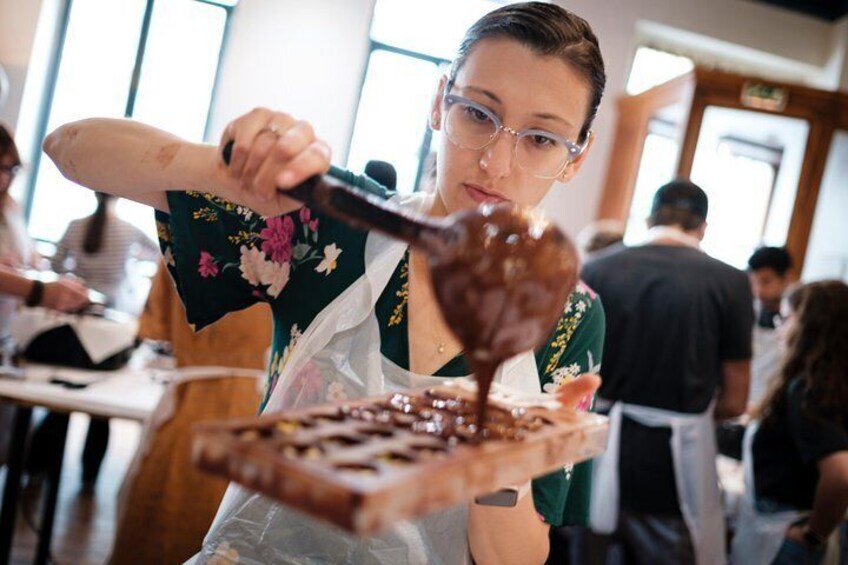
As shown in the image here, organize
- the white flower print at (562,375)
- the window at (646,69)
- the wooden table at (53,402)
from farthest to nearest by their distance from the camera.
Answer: the window at (646,69), the wooden table at (53,402), the white flower print at (562,375)

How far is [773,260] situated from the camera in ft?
12.8

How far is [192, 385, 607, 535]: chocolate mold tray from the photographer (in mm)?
523

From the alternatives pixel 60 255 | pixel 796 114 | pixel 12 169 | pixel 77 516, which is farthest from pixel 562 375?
pixel 796 114

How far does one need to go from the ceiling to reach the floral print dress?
18.4 feet

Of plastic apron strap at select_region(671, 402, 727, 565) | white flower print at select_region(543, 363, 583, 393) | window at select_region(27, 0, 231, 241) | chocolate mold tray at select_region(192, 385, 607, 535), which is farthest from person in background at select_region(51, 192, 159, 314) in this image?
chocolate mold tray at select_region(192, 385, 607, 535)

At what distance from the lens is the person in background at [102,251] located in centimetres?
386

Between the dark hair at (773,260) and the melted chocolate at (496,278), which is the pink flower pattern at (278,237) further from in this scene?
the dark hair at (773,260)

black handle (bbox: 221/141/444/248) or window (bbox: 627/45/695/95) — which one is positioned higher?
window (bbox: 627/45/695/95)

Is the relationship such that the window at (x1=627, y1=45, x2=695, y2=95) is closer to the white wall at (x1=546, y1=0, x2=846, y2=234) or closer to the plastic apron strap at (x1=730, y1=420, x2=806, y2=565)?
the white wall at (x1=546, y1=0, x2=846, y2=234)

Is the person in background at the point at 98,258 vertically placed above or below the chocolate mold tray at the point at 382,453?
below

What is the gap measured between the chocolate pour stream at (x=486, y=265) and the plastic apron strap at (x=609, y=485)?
2106mm

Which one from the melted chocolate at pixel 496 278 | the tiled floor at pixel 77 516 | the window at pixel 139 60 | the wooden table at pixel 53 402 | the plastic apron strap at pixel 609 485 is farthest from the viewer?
the tiled floor at pixel 77 516

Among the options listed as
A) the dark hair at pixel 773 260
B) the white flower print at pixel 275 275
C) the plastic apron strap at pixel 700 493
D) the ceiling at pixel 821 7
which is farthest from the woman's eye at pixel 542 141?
the ceiling at pixel 821 7

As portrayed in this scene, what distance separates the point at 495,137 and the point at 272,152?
0.41 m
